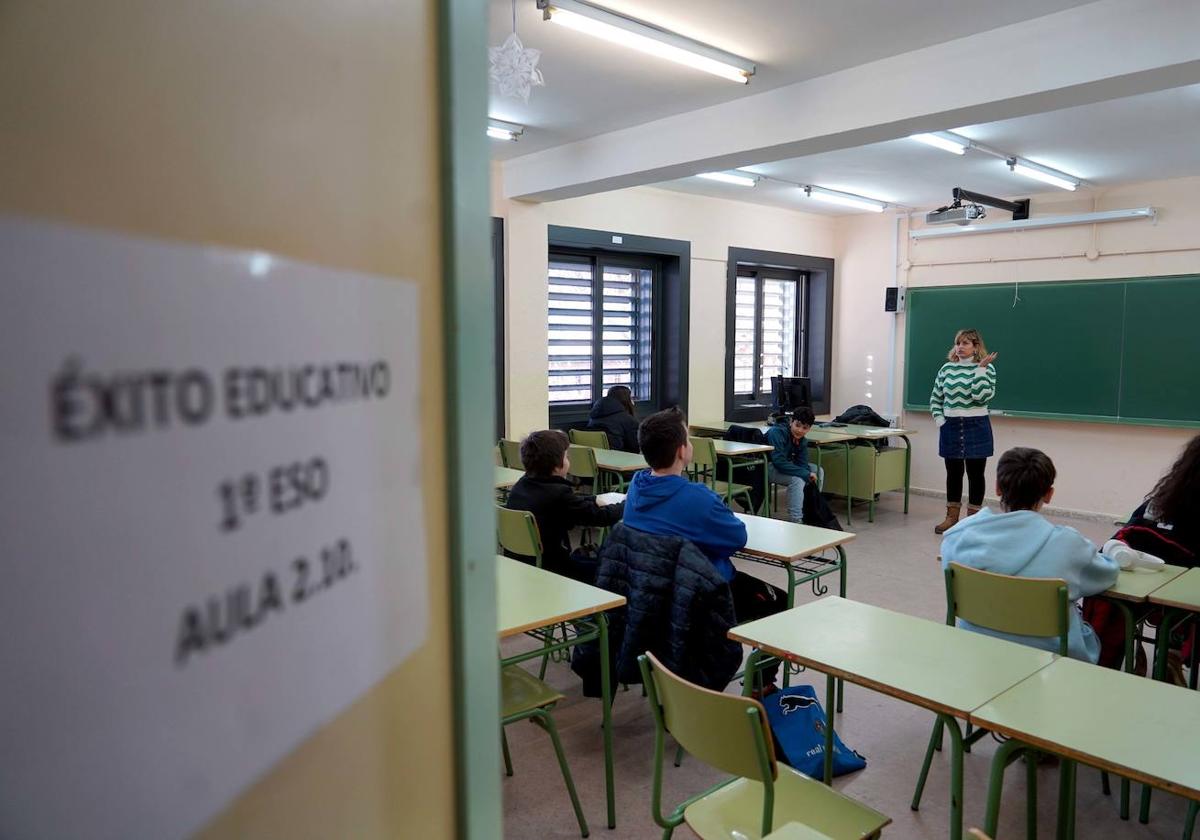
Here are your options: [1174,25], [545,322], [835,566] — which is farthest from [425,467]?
[545,322]

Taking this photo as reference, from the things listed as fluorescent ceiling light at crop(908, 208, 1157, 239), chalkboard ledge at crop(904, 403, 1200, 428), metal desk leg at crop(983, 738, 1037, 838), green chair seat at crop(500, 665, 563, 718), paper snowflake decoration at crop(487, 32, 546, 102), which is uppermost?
fluorescent ceiling light at crop(908, 208, 1157, 239)

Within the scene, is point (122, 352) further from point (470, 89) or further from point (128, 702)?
point (470, 89)

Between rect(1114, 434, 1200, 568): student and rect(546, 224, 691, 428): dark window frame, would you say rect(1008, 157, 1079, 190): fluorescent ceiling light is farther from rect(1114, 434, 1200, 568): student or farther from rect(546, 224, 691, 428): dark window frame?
rect(1114, 434, 1200, 568): student

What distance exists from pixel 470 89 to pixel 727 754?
143 cm

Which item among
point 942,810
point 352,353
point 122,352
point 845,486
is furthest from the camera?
point 845,486

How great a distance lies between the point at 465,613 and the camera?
2.06ft

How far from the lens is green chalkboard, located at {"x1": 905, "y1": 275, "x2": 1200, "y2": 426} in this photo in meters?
6.39

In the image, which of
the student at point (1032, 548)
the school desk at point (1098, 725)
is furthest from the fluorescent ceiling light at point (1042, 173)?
the school desk at point (1098, 725)

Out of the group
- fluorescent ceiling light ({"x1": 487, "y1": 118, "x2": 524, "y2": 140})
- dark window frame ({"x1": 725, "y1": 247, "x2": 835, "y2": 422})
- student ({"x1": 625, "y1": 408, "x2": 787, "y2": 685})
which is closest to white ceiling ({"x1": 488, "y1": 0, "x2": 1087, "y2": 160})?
fluorescent ceiling light ({"x1": 487, "y1": 118, "x2": 524, "y2": 140})

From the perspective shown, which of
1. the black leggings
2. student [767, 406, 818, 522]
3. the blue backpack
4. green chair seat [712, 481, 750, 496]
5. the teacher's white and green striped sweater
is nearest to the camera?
the blue backpack

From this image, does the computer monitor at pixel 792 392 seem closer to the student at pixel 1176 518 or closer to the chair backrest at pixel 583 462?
the chair backrest at pixel 583 462

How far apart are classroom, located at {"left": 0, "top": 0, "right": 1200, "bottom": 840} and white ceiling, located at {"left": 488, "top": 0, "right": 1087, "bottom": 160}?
1.1 inches

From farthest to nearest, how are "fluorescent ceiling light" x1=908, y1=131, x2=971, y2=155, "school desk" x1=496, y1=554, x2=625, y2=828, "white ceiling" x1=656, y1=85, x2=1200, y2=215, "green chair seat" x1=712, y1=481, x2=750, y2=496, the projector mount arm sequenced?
the projector mount arm, "green chair seat" x1=712, y1=481, x2=750, y2=496, "fluorescent ceiling light" x1=908, y1=131, x2=971, y2=155, "white ceiling" x1=656, y1=85, x2=1200, y2=215, "school desk" x1=496, y1=554, x2=625, y2=828

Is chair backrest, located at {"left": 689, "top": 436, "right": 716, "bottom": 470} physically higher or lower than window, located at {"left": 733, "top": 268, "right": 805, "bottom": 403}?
lower
